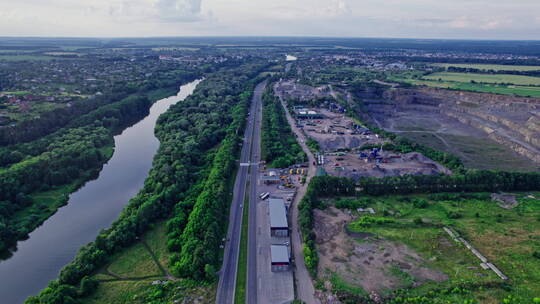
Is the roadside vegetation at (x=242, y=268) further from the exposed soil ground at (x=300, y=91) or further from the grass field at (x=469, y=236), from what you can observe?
the exposed soil ground at (x=300, y=91)

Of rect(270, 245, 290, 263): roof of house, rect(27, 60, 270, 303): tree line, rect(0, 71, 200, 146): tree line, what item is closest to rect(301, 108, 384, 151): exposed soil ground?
rect(27, 60, 270, 303): tree line

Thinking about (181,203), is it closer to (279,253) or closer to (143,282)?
(143,282)

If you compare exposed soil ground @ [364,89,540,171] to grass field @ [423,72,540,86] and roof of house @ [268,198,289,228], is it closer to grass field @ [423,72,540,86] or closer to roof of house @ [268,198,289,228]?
grass field @ [423,72,540,86]

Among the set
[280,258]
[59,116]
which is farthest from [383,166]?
[59,116]

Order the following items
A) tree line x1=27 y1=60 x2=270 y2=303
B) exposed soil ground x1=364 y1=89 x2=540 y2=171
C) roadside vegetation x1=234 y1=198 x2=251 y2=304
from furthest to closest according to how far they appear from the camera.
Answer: exposed soil ground x1=364 y1=89 x2=540 y2=171, tree line x1=27 y1=60 x2=270 y2=303, roadside vegetation x1=234 y1=198 x2=251 y2=304

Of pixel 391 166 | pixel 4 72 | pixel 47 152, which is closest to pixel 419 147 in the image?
pixel 391 166

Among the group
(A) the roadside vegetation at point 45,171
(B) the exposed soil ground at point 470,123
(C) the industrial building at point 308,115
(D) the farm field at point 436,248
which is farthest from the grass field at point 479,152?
(A) the roadside vegetation at point 45,171

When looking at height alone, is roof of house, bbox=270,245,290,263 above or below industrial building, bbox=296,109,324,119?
below
